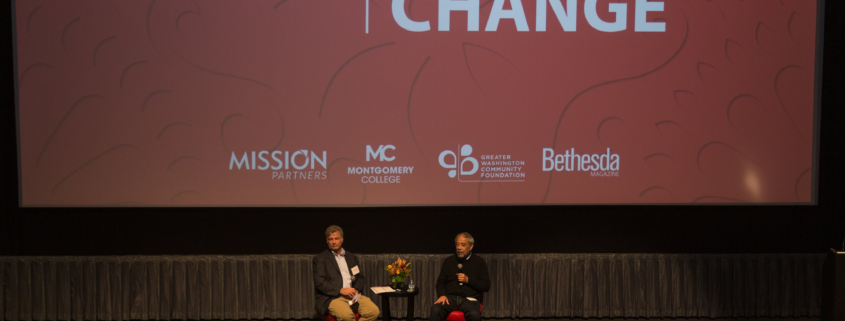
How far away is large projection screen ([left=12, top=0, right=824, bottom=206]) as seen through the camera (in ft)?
13.9

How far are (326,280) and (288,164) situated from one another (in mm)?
1092

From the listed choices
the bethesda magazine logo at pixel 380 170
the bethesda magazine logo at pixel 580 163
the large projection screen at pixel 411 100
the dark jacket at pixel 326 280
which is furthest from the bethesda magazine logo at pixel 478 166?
the dark jacket at pixel 326 280

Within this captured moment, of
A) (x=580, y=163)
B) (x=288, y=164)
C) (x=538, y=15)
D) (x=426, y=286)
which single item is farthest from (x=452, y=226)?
(x=538, y=15)

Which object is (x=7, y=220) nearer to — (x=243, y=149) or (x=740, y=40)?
(x=243, y=149)

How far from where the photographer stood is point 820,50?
14.3 feet

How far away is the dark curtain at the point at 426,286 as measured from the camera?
172 inches

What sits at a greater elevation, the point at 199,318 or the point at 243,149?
the point at 243,149

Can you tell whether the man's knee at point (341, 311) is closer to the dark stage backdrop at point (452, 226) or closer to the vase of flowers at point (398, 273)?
the vase of flowers at point (398, 273)

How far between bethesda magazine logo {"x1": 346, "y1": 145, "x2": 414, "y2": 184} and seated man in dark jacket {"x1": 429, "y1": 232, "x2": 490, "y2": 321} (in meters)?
0.84

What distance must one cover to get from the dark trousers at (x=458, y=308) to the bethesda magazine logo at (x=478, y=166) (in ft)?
3.39

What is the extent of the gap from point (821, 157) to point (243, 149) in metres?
4.87

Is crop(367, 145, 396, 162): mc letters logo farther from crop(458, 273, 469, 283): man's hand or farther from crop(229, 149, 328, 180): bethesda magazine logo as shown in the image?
crop(458, 273, 469, 283): man's hand

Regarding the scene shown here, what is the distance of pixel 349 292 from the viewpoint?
3715mm

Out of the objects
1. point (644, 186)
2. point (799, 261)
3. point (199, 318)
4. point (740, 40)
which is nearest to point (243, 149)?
point (199, 318)
